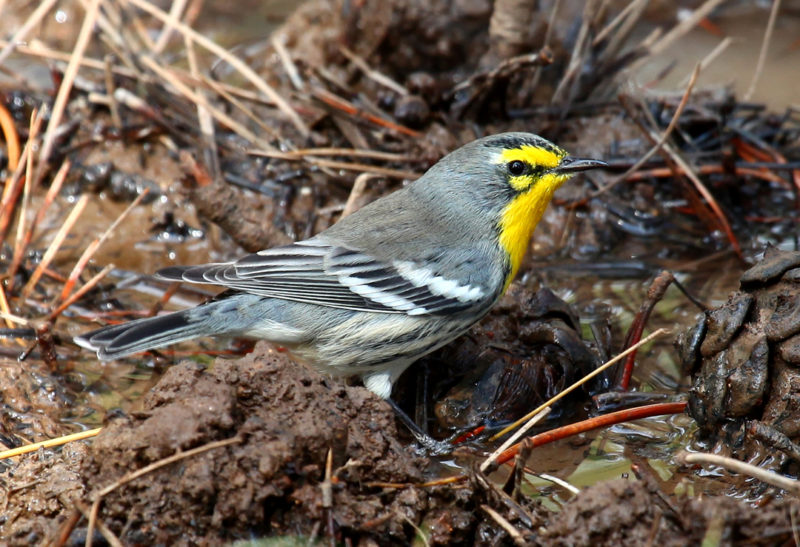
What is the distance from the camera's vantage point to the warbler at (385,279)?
4484 mm

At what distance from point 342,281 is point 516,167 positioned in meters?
1.22

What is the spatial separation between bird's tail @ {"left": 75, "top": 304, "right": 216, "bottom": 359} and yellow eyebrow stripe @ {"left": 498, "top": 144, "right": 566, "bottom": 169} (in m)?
1.99

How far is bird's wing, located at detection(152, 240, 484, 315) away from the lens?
14.8 feet

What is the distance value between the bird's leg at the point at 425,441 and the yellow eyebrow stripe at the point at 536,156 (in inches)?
63.1

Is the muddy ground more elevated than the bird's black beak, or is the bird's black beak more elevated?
the bird's black beak

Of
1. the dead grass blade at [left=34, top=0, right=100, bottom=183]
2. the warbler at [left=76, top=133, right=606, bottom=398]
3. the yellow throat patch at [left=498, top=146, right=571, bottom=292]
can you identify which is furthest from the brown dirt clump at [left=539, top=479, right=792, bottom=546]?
the dead grass blade at [left=34, top=0, right=100, bottom=183]

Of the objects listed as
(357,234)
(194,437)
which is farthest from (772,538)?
(357,234)

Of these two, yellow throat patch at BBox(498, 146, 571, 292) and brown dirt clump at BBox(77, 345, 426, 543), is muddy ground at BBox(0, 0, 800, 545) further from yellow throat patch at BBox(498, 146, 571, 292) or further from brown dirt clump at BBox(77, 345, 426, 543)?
yellow throat patch at BBox(498, 146, 571, 292)

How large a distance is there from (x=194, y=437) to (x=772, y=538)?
2.02 metres

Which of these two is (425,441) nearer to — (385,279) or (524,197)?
(385,279)

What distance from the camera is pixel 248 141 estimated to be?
6.47 m

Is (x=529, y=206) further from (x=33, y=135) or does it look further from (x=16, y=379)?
(x=33, y=135)

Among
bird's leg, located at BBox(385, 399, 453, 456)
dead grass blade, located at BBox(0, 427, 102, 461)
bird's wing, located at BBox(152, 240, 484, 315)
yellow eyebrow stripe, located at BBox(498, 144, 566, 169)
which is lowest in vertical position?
dead grass blade, located at BBox(0, 427, 102, 461)

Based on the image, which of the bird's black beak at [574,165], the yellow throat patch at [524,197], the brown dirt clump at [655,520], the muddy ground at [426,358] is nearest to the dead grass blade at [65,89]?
the muddy ground at [426,358]
